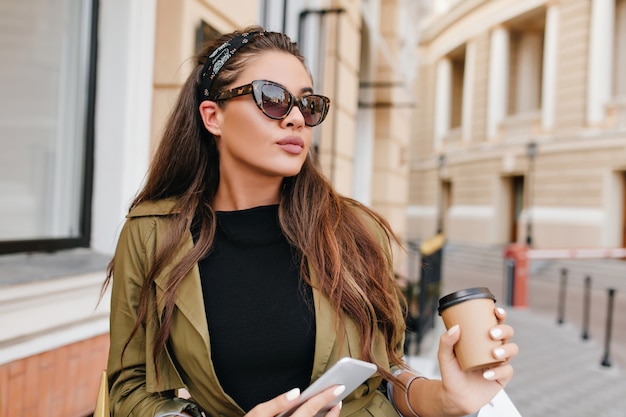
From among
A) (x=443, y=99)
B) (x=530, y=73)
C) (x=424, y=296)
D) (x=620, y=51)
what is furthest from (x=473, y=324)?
(x=443, y=99)

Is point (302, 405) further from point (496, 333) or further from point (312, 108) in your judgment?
point (312, 108)

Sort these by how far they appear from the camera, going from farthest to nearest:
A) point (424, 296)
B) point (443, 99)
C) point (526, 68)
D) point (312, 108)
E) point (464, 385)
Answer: point (443, 99)
point (526, 68)
point (424, 296)
point (312, 108)
point (464, 385)

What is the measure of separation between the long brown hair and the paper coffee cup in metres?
0.32

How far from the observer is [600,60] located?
18.2m

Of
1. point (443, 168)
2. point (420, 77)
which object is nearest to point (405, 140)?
point (443, 168)

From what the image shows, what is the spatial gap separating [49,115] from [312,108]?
2001 millimetres

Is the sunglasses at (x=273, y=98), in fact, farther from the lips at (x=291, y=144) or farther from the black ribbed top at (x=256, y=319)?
the black ribbed top at (x=256, y=319)

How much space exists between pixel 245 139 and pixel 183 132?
0.29 metres

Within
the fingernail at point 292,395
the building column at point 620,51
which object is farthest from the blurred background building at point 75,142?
the building column at point 620,51

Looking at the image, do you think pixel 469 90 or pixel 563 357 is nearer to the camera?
pixel 563 357

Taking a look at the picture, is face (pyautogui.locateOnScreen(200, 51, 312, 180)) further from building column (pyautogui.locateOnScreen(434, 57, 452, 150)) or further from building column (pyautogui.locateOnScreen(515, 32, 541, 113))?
building column (pyautogui.locateOnScreen(434, 57, 452, 150))

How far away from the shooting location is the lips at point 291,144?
1461mm

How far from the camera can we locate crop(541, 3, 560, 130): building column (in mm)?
20000

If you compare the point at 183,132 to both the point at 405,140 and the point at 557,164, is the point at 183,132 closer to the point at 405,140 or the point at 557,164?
the point at 405,140
